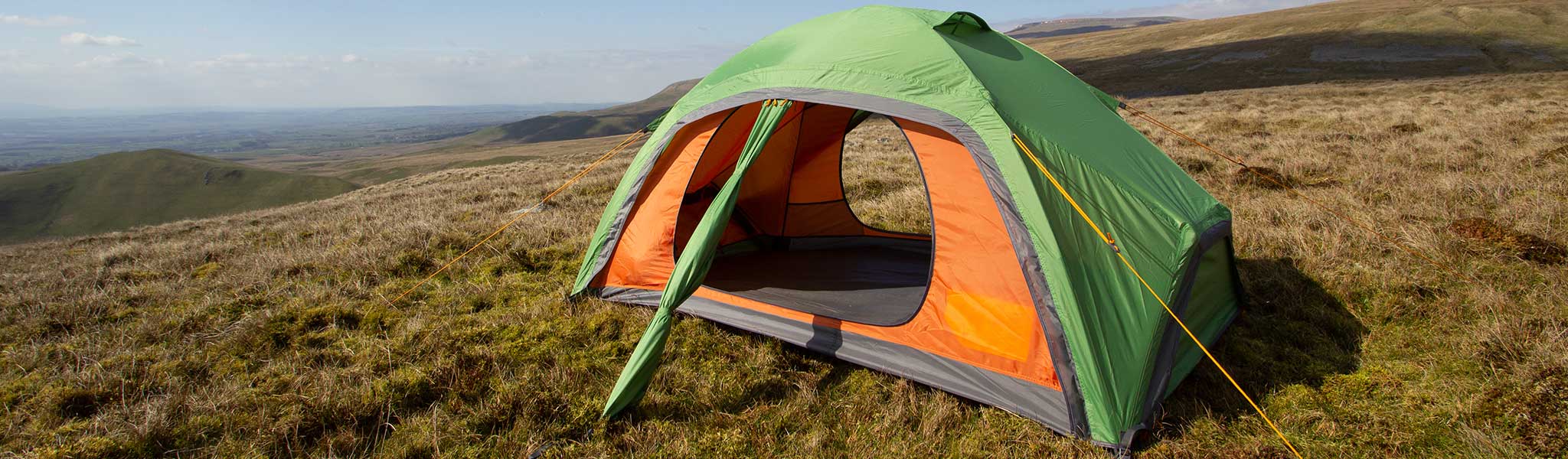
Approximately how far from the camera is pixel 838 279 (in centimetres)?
596

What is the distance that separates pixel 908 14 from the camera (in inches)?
207

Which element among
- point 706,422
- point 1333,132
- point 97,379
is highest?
point 1333,132

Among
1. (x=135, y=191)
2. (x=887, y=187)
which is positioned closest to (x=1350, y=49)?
(x=887, y=187)

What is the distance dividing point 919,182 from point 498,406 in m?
7.28

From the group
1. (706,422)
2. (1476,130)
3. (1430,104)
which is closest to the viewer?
(706,422)

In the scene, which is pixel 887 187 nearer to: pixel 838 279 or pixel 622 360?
pixel 838 279

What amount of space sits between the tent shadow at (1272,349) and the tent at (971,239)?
0.16m

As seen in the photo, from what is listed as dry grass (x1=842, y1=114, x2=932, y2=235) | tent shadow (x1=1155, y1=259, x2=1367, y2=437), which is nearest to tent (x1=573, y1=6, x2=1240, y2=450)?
tent shadow (x1=1155, y1=259, x2=1367, y2=437)

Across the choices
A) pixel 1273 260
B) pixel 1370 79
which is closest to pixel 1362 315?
pixel 1273 260

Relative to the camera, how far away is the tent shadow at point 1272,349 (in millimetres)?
3850

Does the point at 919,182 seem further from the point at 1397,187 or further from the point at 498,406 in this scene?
the point at 498,406

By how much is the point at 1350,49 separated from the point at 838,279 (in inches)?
2308

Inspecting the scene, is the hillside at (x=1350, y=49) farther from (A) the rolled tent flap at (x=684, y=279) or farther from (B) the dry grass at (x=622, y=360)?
(A) the rolled tent flap at (x=684, y=279)

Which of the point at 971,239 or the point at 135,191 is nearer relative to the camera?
the point at 971,239
